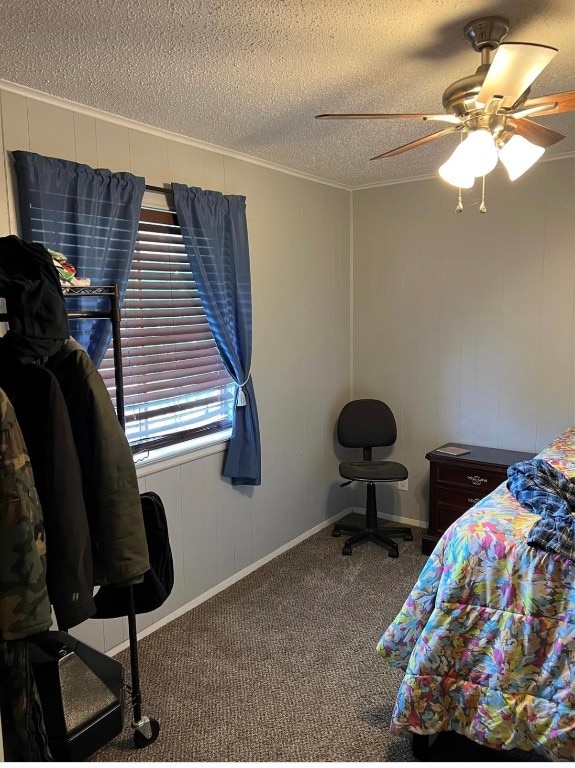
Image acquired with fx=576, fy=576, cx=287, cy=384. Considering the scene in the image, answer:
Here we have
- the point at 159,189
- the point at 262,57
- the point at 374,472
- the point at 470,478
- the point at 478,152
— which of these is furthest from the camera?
the point at 374,472

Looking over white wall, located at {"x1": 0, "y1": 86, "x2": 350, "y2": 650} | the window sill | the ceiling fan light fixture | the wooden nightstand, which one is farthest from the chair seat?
the ceiling fan light fixture

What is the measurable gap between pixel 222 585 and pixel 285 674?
0.87 m

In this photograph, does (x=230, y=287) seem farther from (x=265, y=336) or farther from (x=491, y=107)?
(x=491, y=107)

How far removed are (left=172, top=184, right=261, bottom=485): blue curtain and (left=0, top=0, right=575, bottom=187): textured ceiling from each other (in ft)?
1.24

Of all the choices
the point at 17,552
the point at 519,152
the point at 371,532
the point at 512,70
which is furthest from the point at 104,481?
the point at 371,532

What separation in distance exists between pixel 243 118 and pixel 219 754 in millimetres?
2620

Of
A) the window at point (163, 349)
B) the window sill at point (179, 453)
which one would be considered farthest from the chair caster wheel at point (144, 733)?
the window at point (163, 349)

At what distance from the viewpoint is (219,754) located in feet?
6.77

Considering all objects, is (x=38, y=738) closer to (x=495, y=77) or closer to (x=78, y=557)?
(x=78, y=557)

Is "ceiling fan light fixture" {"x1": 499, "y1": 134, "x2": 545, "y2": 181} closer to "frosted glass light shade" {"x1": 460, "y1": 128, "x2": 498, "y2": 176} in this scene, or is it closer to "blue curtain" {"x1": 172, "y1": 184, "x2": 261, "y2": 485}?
"frosted glass light shade" {"x1": 460, "y1": 128, "x2": 498, "y2": 176}

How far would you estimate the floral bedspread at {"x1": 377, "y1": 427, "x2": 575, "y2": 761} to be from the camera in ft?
5.80

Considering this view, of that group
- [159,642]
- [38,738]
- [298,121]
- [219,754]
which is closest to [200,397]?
[159,642]

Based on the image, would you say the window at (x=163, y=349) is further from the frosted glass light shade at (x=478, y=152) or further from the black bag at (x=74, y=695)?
the frosted glass light shade at (x=478, y=152)

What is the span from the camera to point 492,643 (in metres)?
1.87
